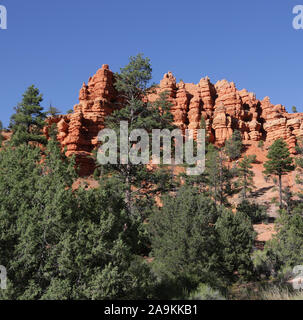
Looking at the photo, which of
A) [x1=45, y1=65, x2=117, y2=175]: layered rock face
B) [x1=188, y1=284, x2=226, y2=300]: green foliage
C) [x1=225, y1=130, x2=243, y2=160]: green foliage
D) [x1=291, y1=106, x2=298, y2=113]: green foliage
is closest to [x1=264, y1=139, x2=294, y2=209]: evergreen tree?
[x1=225, y1=130, x2=243, y2=160]: green foliage

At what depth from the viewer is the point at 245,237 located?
58.0 feet

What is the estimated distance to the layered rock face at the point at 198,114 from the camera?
200 ft

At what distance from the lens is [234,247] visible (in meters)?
17.0

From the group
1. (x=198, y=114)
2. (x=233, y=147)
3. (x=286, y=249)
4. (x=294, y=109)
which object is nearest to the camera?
(x=286, y=249)

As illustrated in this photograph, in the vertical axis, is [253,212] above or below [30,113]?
below

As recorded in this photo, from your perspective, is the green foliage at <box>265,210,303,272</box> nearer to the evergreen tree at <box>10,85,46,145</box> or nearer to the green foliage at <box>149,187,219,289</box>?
the green foliage at <box>149,187,219,289</box>

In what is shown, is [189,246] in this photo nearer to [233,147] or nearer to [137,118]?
[137,118]

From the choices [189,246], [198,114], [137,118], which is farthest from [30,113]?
[198,114]

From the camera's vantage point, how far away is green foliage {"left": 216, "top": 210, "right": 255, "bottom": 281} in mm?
16036

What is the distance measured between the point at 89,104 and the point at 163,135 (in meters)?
47.1

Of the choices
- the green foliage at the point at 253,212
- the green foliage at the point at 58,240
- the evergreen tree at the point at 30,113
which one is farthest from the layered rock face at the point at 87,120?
the green foliage at the point at 58,240

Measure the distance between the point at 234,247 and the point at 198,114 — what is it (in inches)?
2331

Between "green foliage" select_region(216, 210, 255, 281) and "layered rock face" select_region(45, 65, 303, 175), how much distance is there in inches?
1646
